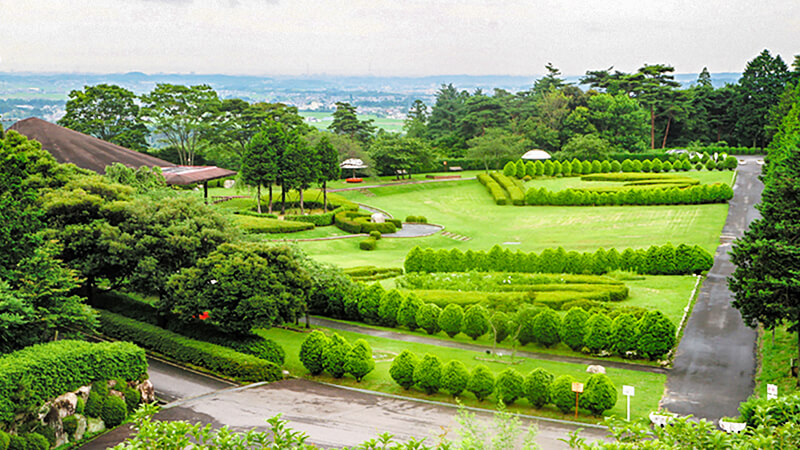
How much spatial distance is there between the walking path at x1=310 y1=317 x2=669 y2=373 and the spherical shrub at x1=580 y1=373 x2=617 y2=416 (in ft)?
16.0

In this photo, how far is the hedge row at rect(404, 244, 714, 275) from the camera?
37.5 meters

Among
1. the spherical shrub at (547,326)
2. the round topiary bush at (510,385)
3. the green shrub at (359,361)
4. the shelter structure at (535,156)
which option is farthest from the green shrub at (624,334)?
the shelter structure at (535,156)

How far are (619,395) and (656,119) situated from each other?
8769 centimetres

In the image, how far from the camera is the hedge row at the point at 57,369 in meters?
17.4

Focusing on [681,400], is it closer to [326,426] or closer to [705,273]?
[326,426]

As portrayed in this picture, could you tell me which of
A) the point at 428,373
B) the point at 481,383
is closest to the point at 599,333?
the point at 481,383

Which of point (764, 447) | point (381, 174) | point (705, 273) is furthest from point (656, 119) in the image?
point (764, 447)

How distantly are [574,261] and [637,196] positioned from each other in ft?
77.0

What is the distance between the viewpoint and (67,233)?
26734 millimetres

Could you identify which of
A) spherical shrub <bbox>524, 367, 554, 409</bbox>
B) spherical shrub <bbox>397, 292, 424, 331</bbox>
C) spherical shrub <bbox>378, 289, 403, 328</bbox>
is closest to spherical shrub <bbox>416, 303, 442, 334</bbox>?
spherical shrub <bbox>397, 292, 424, 331</bbox>

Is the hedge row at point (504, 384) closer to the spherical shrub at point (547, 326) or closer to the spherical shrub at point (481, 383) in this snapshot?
the spherical shrub at point (481, 383)

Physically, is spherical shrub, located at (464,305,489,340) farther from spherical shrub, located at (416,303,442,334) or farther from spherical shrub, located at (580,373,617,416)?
spherical shrub, located at (580,373,617,416)

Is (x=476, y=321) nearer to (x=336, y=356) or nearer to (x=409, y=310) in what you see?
(x=409, y=310)

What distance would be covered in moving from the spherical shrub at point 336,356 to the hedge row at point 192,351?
1.73 m
